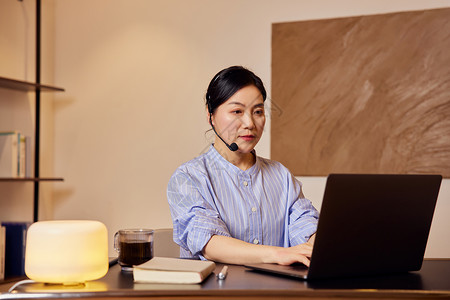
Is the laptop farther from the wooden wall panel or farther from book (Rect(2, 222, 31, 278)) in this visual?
book (Rect(2, 222, 31, 278))

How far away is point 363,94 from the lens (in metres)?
3.09

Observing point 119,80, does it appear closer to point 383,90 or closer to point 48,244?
point 383,90

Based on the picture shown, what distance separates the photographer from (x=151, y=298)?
3.41ft

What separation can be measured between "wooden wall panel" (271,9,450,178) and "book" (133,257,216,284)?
6.87ft

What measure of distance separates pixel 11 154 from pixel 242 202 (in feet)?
6.49

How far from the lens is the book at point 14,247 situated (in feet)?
10.5

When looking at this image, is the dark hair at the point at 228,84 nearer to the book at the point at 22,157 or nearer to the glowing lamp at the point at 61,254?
the glowing lamp at the point at 61,254

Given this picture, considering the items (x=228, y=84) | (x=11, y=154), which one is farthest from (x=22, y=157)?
(x=228, y=84)

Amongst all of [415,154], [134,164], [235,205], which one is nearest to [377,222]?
[235,205]

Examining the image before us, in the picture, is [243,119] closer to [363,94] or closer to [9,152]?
[363,94]

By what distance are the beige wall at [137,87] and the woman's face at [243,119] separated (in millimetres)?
1528

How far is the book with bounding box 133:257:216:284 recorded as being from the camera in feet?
3.64

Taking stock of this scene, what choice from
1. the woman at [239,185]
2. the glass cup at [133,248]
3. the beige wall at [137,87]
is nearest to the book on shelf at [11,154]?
the beige wall at [137,87]

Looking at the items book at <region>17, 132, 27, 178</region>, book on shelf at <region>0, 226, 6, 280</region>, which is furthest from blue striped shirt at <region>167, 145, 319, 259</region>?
book at <region>17, 132, 27, 178</region>
